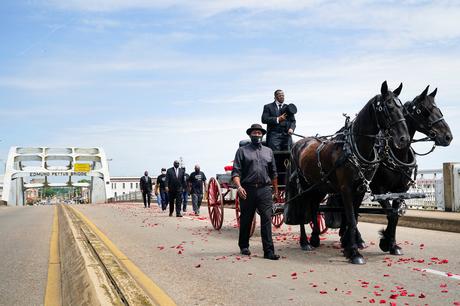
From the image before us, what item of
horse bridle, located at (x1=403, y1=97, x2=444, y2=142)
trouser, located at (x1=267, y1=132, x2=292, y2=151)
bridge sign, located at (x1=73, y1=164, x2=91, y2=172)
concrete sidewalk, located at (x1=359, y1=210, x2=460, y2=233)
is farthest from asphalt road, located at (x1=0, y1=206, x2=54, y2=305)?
bridge sign, located at (x1=73, y1=164, x2=91, y2=172)

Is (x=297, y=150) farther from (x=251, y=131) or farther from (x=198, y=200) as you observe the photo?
(x=198, y=200)

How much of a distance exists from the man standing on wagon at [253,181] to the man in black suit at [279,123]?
224 cm

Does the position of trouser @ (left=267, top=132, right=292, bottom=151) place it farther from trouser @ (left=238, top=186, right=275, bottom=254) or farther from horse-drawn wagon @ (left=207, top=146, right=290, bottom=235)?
trouser @ (left=238, top=186, right=275, bottom=254)

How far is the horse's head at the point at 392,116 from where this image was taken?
7.47m

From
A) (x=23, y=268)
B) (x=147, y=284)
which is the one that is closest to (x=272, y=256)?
(x=147, y=284)

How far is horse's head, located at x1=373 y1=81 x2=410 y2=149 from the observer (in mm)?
7474

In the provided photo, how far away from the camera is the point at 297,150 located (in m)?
9.98

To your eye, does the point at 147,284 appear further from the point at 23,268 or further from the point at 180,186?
the point at 180,186

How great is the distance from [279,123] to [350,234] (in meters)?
3.92

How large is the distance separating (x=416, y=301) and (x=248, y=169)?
12.4 ft

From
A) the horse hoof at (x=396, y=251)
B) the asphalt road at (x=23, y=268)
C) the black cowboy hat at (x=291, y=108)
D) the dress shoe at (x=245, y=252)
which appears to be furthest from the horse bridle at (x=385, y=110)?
the asphalt road at (x=23, y=268)

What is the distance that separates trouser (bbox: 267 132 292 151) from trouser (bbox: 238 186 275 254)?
282cm

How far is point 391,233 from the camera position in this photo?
27.0 feet

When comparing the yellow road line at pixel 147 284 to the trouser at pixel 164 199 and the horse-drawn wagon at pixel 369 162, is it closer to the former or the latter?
the horse-drawn wagon at pixel 369 162
